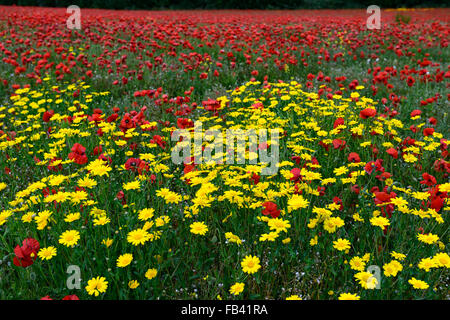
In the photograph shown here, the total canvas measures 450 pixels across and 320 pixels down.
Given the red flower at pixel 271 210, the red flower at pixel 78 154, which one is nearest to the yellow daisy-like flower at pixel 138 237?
the red flower at pixel 271 210

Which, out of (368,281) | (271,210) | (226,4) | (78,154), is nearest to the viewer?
Answer: (368,281)

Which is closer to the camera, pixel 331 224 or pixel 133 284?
pixel 133 284

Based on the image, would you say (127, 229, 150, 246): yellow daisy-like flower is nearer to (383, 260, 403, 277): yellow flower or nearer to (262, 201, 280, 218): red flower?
(262, 201, 280, 218): red flower

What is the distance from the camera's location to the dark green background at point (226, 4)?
27.1 meters

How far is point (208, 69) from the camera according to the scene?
7297 mm

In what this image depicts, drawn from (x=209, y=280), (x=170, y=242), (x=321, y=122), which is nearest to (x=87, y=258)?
(x=170, y=242)

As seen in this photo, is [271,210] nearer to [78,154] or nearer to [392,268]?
[392,268]

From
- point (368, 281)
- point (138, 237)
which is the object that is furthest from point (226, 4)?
point (368, 281)

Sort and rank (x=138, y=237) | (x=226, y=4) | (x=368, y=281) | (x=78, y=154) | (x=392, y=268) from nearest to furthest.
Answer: (x=368, y=281), (x=392, y=268), (x=138, y=237), (x=78, y=154), (x=226, y=4)

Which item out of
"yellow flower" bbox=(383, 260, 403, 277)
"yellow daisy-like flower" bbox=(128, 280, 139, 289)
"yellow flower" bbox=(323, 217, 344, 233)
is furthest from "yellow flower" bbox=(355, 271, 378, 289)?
"yellow daisy-like flower" bbox=(128, 280, 139, 289)

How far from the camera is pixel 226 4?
27453 mm
